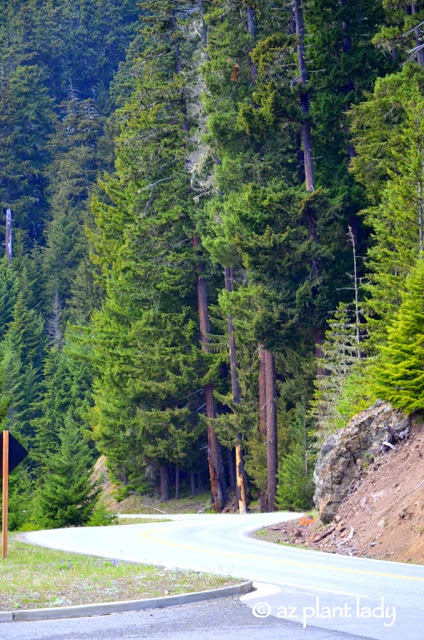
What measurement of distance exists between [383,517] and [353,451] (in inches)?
146

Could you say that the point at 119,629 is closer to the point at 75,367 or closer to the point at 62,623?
the point at 62,623

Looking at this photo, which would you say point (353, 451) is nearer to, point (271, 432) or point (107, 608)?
point (107, 608)

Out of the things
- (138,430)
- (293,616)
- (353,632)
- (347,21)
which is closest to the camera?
(353,632)

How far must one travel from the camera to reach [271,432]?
135 ft

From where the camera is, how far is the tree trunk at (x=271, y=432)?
40594mm

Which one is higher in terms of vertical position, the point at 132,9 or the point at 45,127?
the point at 132,9

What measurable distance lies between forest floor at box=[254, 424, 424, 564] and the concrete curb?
6478 millimetres

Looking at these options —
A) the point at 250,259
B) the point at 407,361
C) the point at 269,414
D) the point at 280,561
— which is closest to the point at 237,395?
the point at 269,414

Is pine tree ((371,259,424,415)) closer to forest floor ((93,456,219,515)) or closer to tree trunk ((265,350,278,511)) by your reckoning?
tree trunk ((265,350,278,511))

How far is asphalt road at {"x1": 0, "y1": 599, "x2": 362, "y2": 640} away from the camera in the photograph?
8.83 metres

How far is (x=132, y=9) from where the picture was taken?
431 ft

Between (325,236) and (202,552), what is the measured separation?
21.1m

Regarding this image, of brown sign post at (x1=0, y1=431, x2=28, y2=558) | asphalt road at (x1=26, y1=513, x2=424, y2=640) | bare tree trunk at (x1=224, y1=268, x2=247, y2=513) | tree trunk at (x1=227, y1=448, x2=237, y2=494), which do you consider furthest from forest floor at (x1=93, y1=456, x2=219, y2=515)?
brown sign post at (x1=0, y1=431, x2=28, y2=558)

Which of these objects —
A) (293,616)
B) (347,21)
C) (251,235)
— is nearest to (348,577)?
(293,616)
